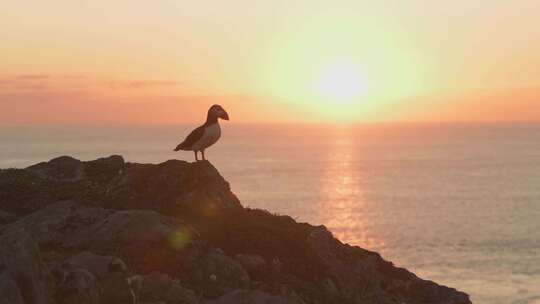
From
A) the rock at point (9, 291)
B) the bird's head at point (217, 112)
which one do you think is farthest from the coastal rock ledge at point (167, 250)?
the bird's head at point (217, 112)

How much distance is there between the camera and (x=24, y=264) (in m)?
13.3

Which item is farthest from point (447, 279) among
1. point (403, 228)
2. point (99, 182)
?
point (99, 182)

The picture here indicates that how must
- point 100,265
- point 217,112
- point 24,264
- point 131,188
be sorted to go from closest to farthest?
1. point 24,264
2. point 100,265
3. point 131,188
4. point 217,112

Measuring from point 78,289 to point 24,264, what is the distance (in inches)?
64.2

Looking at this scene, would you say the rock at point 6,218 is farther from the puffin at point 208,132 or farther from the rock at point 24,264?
the rock at point 24,264

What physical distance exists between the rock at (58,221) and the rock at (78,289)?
236 inches

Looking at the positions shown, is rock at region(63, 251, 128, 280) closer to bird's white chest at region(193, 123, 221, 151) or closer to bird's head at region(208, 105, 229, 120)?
bird's white chest at region(193, 123, 221, 151)

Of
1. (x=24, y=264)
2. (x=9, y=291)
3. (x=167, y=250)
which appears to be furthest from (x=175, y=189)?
(x=9, y=291)

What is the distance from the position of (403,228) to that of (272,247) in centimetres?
13015

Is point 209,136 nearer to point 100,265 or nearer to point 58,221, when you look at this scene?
point 58,221

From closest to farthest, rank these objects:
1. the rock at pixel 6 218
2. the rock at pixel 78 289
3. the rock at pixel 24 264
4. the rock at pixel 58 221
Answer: the rock at pixel 24 264
the rock at pixel 78 289
the rock at pixel 58 221
the rock at pixel 6 218

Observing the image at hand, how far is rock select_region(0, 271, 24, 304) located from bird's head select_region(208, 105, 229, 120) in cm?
1332

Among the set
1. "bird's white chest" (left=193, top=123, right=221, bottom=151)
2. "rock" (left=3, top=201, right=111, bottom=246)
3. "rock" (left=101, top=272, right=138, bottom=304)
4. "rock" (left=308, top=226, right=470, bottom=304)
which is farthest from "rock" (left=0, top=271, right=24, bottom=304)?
"bird's white chest" (left=193, top=123, right=221, bottom=151)

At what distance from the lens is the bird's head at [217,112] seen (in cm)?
2562
